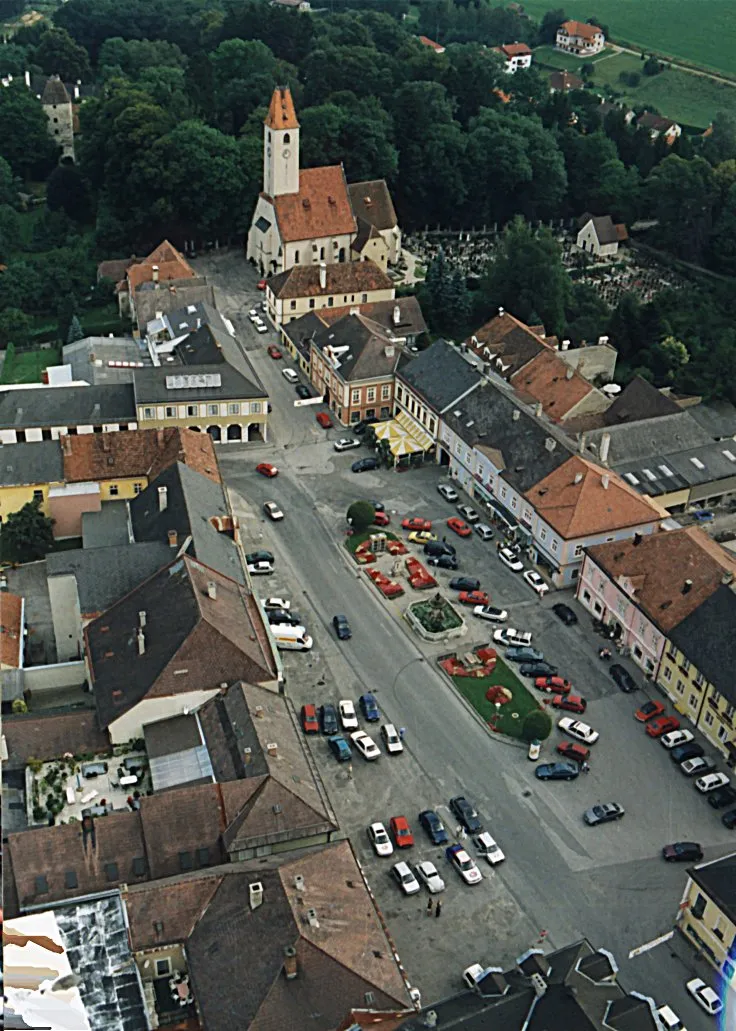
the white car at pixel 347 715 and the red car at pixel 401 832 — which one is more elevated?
the white car at pixel 347 715

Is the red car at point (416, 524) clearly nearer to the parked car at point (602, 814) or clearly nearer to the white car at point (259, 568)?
the white car at point (259, 568)

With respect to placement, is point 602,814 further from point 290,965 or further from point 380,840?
point 290,965

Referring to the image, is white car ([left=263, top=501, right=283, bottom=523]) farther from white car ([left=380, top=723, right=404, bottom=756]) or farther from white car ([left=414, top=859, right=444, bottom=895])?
white car ([left=414, top=859, right=444, bottom=895])

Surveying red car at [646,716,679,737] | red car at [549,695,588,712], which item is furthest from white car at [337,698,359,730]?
red car at [646,716,679,737]

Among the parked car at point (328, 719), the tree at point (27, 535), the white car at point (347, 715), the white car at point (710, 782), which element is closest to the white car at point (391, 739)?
the white car at point (347, 715)

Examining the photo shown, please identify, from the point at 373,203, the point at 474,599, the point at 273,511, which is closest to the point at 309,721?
the point at 474,599

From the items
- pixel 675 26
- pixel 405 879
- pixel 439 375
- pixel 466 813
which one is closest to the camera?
pixel 405 879

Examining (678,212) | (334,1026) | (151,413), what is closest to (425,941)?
(334,1026)
